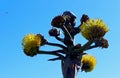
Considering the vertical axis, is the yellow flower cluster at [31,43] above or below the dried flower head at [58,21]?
below

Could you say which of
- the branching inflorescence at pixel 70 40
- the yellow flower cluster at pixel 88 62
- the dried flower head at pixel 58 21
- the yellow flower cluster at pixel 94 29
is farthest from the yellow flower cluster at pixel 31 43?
the yellow flower cluster at pixel 88 62

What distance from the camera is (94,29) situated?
12.3 metres

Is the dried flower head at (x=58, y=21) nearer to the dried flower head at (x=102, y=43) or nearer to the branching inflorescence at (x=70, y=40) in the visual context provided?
the branching inflorescence at (x=70, y=40)

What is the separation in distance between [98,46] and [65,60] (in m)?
1.20

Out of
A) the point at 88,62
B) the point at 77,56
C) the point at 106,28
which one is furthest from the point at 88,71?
the point at 106,28

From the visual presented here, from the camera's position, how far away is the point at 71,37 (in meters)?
13.5

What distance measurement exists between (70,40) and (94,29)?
121 cm

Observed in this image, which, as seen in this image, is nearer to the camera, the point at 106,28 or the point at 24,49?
the point at 106,28

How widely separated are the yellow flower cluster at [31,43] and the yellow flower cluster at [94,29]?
1754 mm

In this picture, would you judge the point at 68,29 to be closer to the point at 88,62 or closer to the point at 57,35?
the point at 57,35

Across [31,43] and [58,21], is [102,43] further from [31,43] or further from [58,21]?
[31,43]

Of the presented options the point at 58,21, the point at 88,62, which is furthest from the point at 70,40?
the point at 88,62

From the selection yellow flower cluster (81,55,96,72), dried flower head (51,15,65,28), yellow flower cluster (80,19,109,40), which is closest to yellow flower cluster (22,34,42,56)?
dried flower head (51,15,65,28)

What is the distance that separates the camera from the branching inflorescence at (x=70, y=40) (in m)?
12.4
